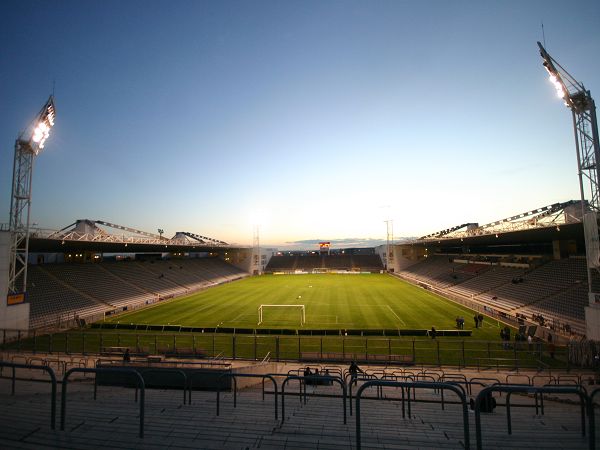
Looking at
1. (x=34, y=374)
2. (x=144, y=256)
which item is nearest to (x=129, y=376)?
(x=34, y=374)

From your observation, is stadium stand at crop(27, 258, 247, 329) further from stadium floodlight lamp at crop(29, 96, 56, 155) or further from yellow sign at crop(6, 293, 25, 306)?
stadium floodlight lamp at crop(29, 96, 56, 155)

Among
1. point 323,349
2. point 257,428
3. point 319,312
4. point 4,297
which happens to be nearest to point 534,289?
point 319,312

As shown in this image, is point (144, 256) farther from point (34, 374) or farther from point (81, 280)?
point (34, 374)

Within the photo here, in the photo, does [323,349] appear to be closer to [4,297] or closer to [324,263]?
[4,297]

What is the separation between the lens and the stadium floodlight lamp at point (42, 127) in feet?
85.6

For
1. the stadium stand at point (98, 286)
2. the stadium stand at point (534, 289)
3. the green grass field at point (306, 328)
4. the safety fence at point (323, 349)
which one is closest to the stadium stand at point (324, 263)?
the stadium stand at point (98, 286)

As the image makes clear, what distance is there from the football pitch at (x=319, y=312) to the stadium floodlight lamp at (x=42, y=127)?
17512mm

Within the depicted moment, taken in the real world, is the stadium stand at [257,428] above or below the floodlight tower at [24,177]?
below

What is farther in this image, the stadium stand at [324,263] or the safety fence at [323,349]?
the stadium stand at [324,263]

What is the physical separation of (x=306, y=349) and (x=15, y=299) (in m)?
23.4

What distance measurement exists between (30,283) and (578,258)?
2423 inches

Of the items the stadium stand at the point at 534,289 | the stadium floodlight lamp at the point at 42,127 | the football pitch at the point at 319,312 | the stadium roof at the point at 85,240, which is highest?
the stadium floodlight lamp at the point at 42,127

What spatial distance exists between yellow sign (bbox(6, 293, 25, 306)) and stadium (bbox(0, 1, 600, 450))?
0.40 meters

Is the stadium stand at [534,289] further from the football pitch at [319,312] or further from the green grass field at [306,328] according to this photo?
the green grass field at [306,328]
